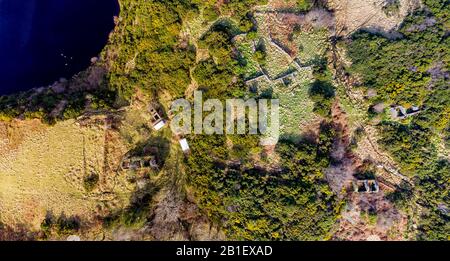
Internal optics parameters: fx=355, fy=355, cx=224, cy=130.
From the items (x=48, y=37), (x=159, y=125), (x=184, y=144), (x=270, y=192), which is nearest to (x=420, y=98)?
(x=270, y=192)

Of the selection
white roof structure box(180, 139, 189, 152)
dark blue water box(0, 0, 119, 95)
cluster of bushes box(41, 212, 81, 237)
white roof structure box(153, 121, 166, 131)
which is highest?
dark blue water box(0, 0, 119, 95)

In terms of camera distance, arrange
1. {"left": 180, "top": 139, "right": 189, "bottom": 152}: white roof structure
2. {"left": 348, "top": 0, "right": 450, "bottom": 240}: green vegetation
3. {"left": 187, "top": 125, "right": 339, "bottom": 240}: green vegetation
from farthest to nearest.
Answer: {"left": 180, "top": 139, "right": 189, "bottom": 152}: white roof structure → {"left": 348, "top": 0, "right": 450, "bottom": 240}: green vegetation → {"left": 187, "top": 125, "right": 339, "bottom": 240}: green vegetation

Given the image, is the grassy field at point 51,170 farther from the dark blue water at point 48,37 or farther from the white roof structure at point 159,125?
the dark blue water at point 48,37

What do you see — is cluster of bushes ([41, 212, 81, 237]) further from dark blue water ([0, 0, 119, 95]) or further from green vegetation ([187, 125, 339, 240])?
dark blue water ([0, 0, 119, 95])

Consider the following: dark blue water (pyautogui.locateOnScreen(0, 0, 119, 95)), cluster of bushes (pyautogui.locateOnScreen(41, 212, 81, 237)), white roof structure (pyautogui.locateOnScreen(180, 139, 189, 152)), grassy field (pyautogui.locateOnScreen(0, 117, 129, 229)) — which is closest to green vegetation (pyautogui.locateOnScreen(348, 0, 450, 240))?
white roof structure (pyautogui.locateOnScreen(180, 139, 189, 152))

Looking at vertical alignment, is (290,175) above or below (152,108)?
below
